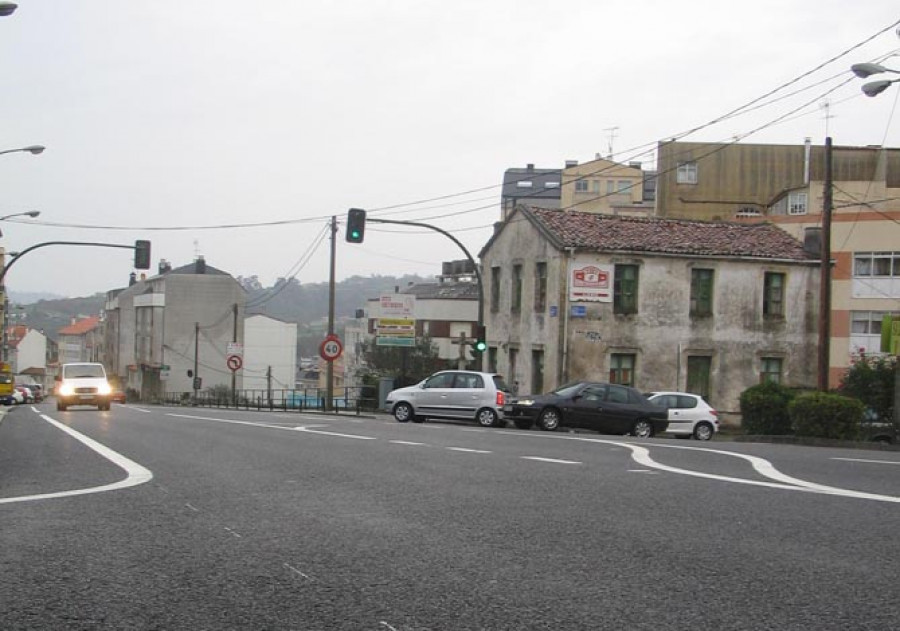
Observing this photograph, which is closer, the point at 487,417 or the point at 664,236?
the point at 487,417

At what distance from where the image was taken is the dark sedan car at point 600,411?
28.1m

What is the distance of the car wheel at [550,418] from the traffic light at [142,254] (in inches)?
653

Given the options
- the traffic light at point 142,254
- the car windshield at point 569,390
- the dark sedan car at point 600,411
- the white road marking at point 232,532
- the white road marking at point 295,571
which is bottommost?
the dark sedan car at point 600,411

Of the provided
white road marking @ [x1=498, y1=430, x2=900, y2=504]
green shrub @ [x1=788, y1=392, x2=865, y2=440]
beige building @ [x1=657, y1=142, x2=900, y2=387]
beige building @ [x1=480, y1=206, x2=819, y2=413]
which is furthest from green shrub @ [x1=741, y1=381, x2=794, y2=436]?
beige building @ [x1=657, y1=142, x2=900, y2=387]

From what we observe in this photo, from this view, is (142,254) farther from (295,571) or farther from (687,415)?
(295,571)

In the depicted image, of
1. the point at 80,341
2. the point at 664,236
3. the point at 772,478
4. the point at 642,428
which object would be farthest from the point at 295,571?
the point at 80,341

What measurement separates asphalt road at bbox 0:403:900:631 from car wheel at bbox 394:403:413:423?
17297mm

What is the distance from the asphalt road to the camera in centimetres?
525

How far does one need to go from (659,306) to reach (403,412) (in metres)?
14.6

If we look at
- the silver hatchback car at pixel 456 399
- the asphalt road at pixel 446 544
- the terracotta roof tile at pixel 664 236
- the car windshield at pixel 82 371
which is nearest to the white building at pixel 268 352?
the terracotta roof tile at pixel 664 236

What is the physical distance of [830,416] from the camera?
83.5 ft

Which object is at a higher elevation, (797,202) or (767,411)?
(797,202)

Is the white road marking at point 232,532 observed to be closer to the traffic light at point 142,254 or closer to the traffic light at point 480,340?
the traffic light at point 480,340

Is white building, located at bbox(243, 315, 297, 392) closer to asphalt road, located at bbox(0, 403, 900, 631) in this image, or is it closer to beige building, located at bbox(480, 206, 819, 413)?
beige building, located at bbox(480, 206, 819, 413)
